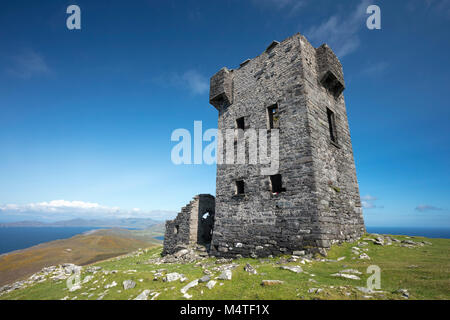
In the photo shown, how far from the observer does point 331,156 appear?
12.3 meters

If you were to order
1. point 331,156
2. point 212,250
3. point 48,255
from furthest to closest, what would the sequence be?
point 48,255 → point 212,250 → point 331,156

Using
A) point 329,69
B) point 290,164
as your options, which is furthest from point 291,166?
point 329,69

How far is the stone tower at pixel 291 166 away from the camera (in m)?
10.4

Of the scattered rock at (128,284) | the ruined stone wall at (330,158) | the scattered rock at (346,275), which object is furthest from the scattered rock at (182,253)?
the scattered rock at (346,275)

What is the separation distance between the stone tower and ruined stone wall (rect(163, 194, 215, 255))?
354 centimetres

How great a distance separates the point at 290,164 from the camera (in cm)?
1125

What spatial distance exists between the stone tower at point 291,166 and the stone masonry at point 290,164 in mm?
51

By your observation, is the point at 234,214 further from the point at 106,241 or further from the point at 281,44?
the point at 106,241

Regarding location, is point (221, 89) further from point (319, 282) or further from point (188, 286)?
point (319, 282)

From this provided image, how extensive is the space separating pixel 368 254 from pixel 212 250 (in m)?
8.42

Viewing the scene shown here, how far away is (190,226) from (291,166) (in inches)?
374

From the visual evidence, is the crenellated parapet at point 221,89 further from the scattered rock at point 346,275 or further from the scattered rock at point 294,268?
the scattered rock at point 346,275
